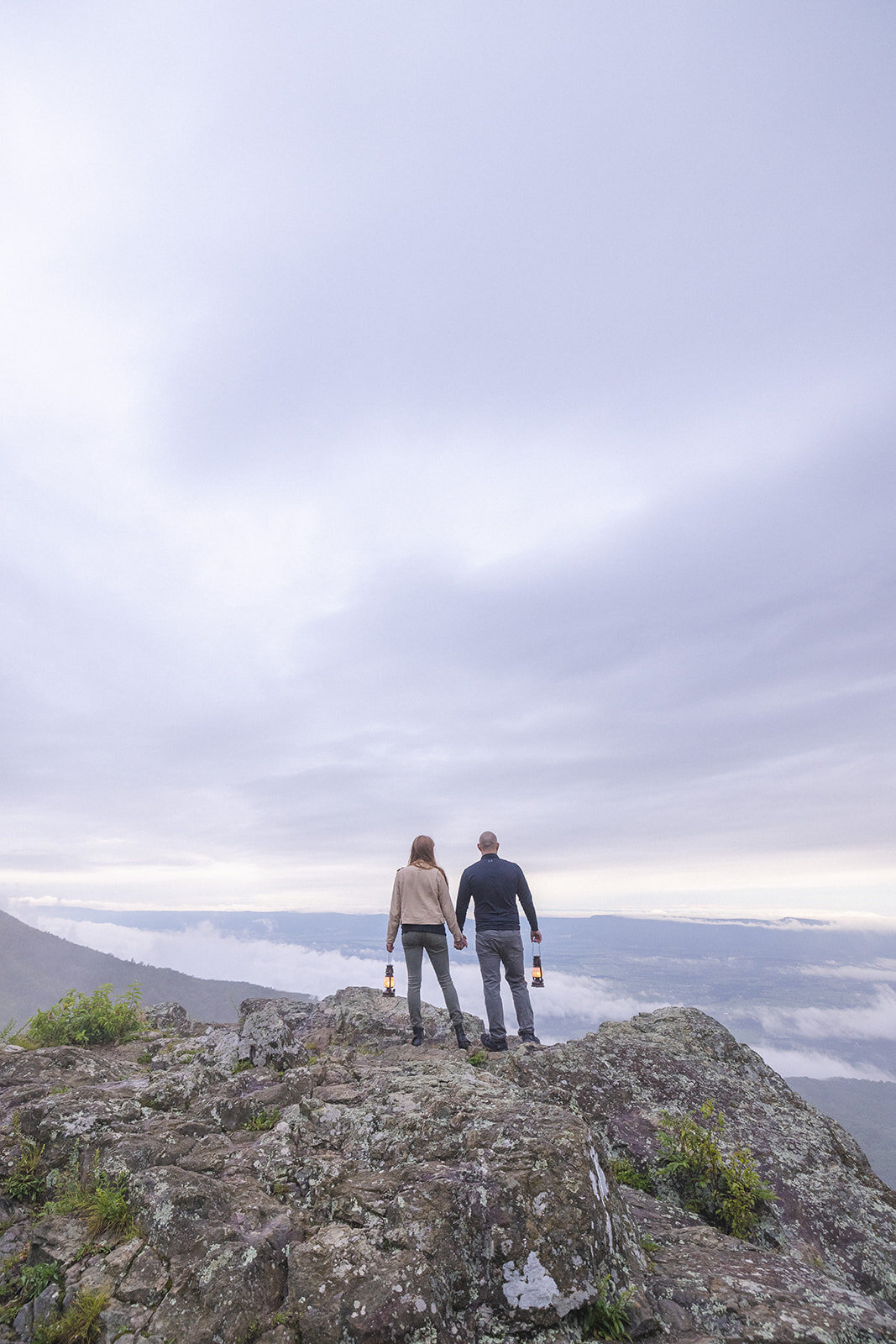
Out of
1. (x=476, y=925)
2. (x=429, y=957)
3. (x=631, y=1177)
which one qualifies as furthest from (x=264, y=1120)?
(x=476, y=925)

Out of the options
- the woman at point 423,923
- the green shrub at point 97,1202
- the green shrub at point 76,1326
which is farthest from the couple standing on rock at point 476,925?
the green shrub at point 76,1326

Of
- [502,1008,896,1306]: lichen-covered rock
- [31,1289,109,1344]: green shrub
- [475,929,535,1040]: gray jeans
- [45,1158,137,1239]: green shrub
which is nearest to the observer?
[31,1289,109,1344]: green shrub

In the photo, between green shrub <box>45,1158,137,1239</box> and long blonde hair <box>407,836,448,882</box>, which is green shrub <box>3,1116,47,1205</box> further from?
long blonde hair <box>407,836,448,882</box>

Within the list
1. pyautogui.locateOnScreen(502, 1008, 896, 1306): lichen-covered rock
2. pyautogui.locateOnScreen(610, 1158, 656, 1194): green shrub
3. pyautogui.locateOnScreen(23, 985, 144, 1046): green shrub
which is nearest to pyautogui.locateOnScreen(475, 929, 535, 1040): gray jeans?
pyautogui.locateOnScreen(502, 1008, 896, 1306): lichen-covered rock

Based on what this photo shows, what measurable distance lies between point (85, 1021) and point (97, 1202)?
8457 mm

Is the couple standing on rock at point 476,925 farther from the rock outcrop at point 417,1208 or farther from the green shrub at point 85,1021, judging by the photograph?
the green shrub at point 85,1021

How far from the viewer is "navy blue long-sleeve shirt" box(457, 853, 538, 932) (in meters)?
13.9

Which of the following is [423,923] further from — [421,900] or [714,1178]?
[714,1178]

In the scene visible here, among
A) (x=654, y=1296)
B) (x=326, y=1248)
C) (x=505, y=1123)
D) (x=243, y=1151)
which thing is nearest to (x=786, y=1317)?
(x=654, y=1296)

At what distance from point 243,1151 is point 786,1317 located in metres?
6.39

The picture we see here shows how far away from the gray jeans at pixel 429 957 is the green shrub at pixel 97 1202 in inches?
270

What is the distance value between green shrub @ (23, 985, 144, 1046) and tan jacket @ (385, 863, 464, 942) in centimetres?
677

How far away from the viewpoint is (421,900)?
13336 mm

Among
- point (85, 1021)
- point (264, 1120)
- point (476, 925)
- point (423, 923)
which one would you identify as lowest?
point (264, 1120)
